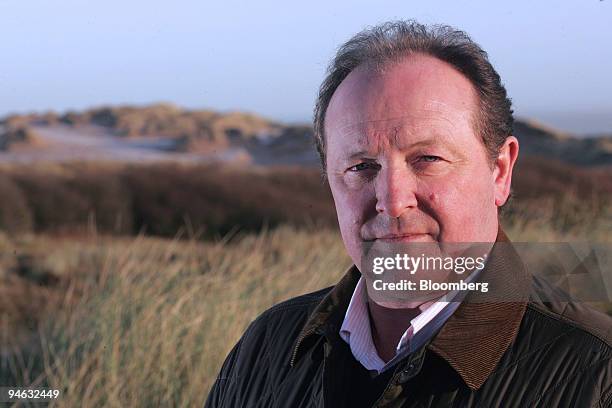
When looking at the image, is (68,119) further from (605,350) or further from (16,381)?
(605,350)

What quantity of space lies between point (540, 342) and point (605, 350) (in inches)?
5.2

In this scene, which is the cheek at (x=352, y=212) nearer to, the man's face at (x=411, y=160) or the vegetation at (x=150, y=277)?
the man's face at (x=411, y=160)

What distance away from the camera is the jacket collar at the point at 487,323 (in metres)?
1.81

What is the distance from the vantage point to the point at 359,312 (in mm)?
2174

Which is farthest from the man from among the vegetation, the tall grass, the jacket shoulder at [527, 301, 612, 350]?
the tall grass

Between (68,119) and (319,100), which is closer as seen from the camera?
(319,100)

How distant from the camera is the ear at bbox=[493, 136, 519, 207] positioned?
7.30 ft

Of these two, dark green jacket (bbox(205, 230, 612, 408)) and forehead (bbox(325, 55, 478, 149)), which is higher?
forehead (bbox(325, 55, 478, 149))

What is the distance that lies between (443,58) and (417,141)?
0.79 feet

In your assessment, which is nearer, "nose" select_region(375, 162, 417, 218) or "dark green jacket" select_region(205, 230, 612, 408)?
"dark green jacket" select_region(205, 230, 612, 408)

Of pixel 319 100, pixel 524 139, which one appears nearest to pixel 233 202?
pixel 524 139

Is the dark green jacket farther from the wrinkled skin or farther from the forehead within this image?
the forehead

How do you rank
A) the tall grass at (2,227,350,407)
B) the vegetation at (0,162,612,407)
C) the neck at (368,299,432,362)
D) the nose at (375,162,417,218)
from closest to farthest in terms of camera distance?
1. the nose at (375,162,417,218)
2. the neck at (368,299,432,362)
3. the tall grass at (2,227,350,407)
4. the vegetation at (0,162,612,407)

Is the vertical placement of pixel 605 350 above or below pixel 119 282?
above
